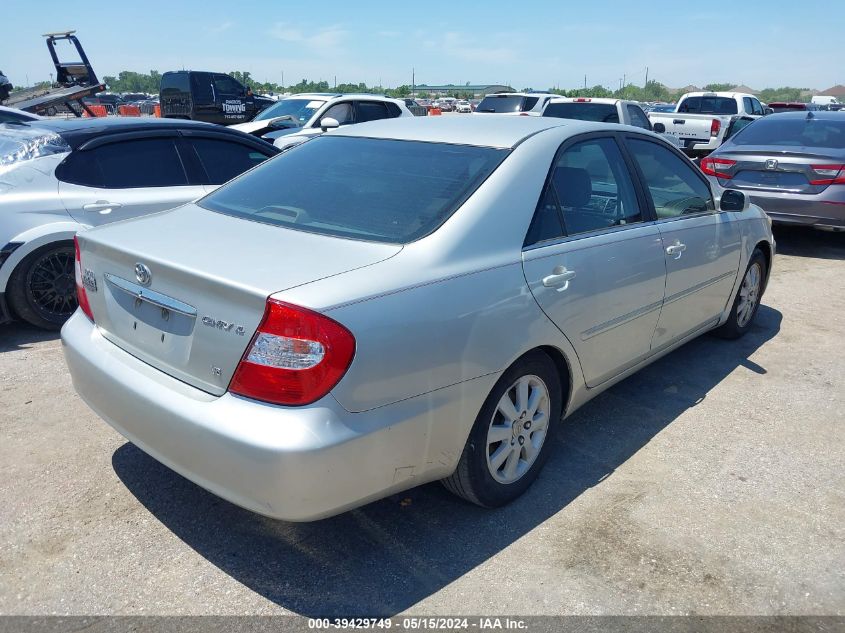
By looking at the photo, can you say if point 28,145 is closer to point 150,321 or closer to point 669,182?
point 150,321

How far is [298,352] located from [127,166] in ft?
12.8

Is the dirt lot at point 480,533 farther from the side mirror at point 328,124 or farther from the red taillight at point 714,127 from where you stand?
the red taillight at point 714,127

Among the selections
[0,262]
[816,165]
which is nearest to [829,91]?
[816,165]

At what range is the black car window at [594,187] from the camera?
338 centimetres

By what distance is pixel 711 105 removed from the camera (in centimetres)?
1742

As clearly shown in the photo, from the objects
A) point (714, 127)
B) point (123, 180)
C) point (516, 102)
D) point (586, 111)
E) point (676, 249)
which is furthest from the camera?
point (516, 102)

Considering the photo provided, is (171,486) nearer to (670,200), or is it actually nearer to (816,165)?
(670,200)

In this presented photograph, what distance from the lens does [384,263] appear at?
257 cm

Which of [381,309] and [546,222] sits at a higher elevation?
[546,222]

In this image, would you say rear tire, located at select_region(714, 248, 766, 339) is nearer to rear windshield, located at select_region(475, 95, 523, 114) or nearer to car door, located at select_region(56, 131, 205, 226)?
car door, located at select_region(56, 131, 205, 226)

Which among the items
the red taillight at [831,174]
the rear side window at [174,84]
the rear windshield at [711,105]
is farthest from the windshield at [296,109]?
the rear windshield at [711,105]

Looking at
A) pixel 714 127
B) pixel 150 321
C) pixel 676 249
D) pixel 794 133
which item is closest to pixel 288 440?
pixel 150 321

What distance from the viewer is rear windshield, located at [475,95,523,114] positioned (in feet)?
51.5

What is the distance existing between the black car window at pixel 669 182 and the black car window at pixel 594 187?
22cm
